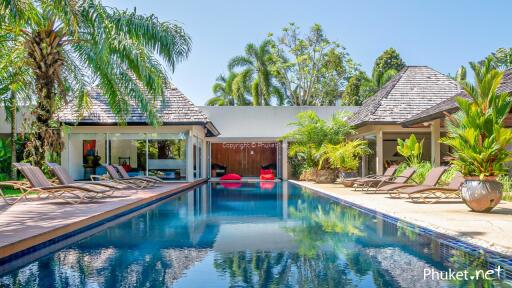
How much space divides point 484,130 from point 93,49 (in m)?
9.62

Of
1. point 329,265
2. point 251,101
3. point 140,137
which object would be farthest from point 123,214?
point 251,101

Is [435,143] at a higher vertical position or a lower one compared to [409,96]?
lower

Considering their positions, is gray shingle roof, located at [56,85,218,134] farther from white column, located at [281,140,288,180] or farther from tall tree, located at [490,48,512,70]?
tall tree, located at [490,48,512,70]

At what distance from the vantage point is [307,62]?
3994cm

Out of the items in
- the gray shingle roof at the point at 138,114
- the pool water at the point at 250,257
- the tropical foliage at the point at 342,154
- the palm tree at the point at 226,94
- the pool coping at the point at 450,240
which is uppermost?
the palm tree at the point at 226,94

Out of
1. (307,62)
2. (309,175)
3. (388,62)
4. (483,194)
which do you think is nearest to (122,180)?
(309,175)

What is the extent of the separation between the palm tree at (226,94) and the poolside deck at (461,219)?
95.1ft

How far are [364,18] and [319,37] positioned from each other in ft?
36.0

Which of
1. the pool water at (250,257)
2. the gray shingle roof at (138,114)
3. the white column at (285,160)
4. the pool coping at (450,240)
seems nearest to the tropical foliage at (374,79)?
the white column at (285,160)

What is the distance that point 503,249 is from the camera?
18.1 ft

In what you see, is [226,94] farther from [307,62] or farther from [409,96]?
[409,96]

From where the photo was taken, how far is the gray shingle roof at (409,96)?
20.0 meters

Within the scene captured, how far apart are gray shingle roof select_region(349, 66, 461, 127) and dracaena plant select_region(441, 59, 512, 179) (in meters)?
9.81

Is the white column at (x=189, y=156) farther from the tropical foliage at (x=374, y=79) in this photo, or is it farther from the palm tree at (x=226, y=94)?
the tropical foliage at (x=374, y=79)
